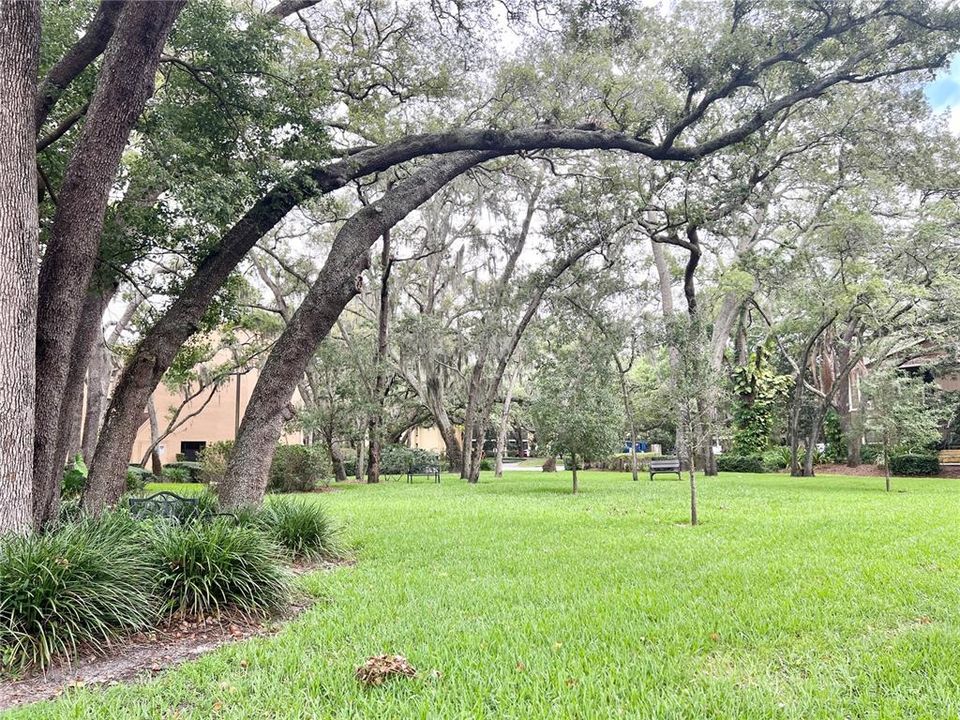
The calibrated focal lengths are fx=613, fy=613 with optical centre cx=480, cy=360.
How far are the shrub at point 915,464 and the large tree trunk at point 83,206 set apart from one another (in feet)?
81.3

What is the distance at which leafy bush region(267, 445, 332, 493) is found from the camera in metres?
17.0

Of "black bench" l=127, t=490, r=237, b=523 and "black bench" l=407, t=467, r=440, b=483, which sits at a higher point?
"black bench" l=127, t=490, r=237, b=523

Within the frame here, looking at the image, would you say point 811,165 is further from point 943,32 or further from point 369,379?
point 369,379

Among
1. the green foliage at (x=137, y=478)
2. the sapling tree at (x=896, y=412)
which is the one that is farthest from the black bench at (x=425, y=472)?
the sapling tree at (x=896, y=412)

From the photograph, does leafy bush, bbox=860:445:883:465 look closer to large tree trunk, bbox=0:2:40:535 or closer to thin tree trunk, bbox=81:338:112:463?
thin tree trunk, bbox=81:338:112:463

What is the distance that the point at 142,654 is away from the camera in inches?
144

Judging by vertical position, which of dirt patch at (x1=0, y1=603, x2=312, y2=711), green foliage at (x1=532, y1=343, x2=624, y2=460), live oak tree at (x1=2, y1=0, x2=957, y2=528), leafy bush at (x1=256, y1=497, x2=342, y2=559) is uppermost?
live oak tree at (x1=2, y1=0, x2=957, y2=528)

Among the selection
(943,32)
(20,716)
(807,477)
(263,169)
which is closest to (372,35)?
(263,169)

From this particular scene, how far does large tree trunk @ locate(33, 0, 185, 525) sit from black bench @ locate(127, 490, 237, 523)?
911mm

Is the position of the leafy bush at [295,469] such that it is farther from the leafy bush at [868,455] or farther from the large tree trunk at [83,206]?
the leafy bush at [868,455]

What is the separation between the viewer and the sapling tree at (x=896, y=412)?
1497 cm

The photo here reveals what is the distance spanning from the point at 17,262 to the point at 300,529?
3585mm

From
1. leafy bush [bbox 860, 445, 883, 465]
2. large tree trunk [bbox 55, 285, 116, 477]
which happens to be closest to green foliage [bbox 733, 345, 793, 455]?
leafy bush [bbox 860, 445, 883, 465]

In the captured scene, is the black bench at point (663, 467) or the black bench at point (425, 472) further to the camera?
the black bench at point (425, 472)
